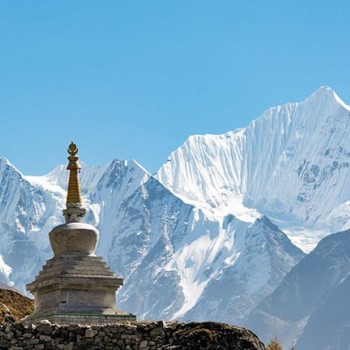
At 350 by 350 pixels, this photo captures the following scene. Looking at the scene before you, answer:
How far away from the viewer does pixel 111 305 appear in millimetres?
29109

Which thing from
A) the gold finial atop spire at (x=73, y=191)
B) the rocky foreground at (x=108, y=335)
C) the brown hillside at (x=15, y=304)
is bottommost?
the rocky foreground at (x=108, y=335)

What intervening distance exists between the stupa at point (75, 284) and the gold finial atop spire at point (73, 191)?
2.19 feet

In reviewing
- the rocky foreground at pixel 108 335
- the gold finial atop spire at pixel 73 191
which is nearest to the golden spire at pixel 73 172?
the gold finial atop spire at pixel 73 191

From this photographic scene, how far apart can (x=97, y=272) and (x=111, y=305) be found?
31.4 inches

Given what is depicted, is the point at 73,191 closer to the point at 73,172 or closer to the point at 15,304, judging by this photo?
the point at 73,172

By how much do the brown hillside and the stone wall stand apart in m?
13.9

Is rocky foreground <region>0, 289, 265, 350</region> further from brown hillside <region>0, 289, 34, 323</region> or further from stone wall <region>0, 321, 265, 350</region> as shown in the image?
brown hillside <region>0, 289, 34, 323</region>

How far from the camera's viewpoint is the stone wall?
17.0 m

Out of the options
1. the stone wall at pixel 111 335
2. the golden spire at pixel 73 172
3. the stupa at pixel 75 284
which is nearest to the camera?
the stone wall at pixel 111 335

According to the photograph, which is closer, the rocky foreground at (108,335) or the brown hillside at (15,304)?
the rocky foreground at (108,335)

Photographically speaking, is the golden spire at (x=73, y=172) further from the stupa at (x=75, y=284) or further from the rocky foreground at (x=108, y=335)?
the rocky foreground at (x=108, y=335)

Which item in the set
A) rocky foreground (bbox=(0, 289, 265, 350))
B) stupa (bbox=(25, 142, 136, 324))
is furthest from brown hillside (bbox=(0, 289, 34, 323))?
rocky foreground (bbox=(0, 289, 265, 350))

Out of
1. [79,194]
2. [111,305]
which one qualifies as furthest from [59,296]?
[79,194]

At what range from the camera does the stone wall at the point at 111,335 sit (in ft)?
55.9
